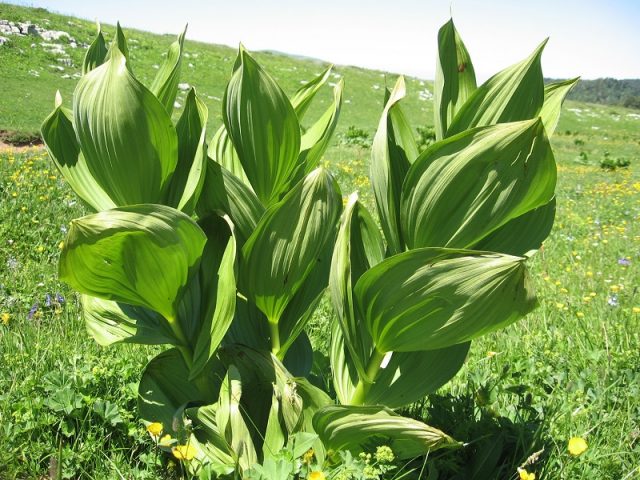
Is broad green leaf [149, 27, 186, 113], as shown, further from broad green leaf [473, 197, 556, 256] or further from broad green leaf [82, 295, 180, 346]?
broad green leaf [473, 197, 556, 256]

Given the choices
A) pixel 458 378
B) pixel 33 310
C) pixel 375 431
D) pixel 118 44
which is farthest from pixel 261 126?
pixel 33 310

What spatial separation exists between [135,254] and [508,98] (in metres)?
0.99

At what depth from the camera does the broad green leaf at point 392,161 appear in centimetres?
146

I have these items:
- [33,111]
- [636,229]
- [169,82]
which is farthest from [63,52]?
[169,82]

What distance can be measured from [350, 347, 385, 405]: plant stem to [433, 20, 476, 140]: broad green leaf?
2.10 feet

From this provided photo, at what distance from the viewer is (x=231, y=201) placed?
1.55 metres

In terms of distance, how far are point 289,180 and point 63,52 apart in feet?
85.1

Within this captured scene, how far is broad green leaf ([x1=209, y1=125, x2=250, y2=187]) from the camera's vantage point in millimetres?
1813

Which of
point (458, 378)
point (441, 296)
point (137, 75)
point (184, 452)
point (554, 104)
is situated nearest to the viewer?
point (441, 296)

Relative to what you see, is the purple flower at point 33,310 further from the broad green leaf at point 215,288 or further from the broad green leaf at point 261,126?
the broad green leaf at point 261,126

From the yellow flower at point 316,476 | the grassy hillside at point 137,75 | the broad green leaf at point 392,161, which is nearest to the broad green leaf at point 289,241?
the broad green leaf at point 392,161

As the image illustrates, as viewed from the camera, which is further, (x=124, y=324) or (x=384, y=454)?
(x=124, y=324)

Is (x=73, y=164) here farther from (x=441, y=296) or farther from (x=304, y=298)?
(x=441, y=296)

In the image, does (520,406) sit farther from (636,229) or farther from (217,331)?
(636,229)
